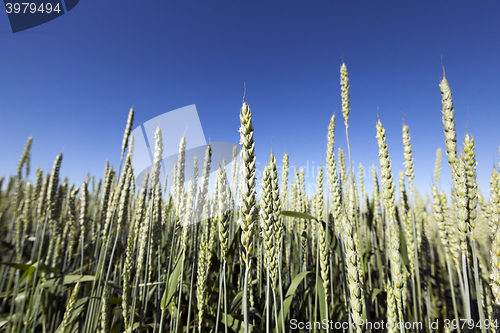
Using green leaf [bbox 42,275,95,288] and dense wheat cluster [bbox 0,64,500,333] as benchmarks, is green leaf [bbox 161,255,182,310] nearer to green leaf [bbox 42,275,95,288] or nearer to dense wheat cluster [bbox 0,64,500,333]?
dense wheat cluster [bbox 0,64,500,333]

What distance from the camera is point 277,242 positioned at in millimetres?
1195

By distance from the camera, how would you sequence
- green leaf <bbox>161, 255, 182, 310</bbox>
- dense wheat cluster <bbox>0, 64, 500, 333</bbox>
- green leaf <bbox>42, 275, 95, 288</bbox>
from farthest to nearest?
green leaf <bbox>42, 275, 95, 288</bbox> < green leaf <bbox>161, 255, 182, 310</bbox> < dense wheat cluster <bbox>0, 64, 500, 333</bbox>

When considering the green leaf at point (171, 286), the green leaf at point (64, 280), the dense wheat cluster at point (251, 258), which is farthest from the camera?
the green leaf at point (64, 280)

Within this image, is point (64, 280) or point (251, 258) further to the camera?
point (64, 280)

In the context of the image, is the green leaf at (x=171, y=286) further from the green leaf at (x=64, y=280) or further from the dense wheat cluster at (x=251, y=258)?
the green leaf at (x=64, y=280)

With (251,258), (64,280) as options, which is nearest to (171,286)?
(251,258)

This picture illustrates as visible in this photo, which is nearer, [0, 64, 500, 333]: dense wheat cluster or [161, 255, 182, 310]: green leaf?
[0, 64, 500, 333]: dense wheat cluster

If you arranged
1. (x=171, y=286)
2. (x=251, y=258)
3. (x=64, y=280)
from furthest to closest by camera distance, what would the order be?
(x=64, y=280) → (x=171, y=286) → (x=251, y=258)

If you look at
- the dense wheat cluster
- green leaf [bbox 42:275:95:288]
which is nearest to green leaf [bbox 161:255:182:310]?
the dense wheat cluster

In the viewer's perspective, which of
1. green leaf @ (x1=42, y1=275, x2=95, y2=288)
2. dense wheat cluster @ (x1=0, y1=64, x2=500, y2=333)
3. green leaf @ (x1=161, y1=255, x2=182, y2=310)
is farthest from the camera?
green leaf @ (x1=42, y1=275, x2=95, y2=288)

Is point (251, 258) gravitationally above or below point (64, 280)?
above

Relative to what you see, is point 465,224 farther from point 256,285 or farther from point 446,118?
point 256,285

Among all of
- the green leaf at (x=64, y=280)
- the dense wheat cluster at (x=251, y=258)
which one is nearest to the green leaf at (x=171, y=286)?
the dense wheat cluster at (x=251, y=258)

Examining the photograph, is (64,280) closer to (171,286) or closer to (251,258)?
(171,286)
